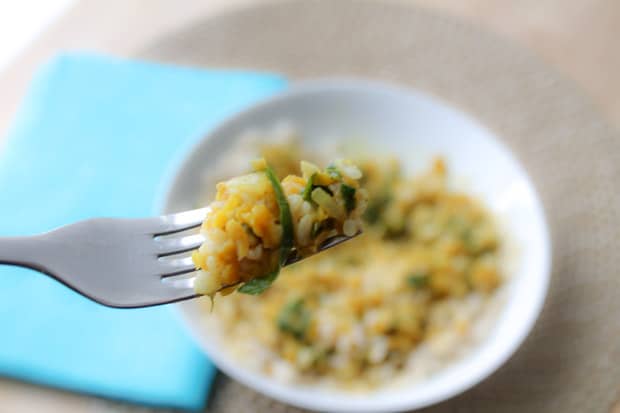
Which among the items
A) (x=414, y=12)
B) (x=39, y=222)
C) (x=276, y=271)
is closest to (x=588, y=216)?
(x=414, y=12)

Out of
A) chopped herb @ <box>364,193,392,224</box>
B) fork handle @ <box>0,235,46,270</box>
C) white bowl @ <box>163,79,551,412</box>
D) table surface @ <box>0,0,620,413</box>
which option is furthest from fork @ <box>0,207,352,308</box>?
table surface @ <box>0,0,620,413</box>

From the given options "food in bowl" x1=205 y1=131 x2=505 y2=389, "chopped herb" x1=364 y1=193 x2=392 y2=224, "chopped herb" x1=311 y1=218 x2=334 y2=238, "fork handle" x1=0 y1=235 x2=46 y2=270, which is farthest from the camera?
"chopped herb" x1=364 y1=193 x2=392 y2=224

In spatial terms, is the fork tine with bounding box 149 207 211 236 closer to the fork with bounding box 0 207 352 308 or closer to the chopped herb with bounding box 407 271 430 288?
the fork with bounding box 0 207 352 308

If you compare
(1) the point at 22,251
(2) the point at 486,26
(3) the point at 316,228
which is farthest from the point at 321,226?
(2) the point at 486,26

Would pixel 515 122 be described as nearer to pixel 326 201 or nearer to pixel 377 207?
pixel 377 207

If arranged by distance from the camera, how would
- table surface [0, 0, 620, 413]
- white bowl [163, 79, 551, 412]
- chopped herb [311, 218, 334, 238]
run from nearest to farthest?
chopped herb [311, 218, 334, 238]
white bowl [163, 79, 551, 412]
table surface [0, 0, 620, 413]

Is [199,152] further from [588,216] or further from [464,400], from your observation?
[588,216]
